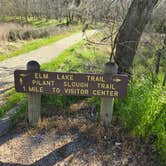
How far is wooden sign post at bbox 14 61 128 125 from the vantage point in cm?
359

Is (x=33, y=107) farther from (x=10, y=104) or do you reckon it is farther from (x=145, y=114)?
(x=145, y=114)

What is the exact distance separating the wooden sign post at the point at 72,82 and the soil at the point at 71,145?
65 cm

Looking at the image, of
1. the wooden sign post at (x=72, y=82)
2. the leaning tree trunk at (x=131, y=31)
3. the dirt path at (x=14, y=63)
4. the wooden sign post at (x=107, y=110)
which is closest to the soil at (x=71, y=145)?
the wooden sign post at (x=107, y=110)

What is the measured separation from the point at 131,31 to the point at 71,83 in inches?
79.5

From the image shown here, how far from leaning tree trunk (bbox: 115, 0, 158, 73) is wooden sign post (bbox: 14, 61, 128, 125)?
150 centimetres

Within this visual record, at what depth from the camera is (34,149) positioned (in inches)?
138

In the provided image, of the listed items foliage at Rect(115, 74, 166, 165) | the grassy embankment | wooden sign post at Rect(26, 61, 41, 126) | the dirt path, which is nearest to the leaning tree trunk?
the grassy embankment

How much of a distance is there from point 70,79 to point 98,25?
3950 millimetres

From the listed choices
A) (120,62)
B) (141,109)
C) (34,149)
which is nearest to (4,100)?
(34,149)

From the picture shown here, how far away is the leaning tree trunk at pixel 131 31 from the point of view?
4660 millimetres

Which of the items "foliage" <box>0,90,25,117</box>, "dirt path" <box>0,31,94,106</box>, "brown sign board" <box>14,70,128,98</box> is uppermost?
"brown sign board" <box>14,70,128,98</box>

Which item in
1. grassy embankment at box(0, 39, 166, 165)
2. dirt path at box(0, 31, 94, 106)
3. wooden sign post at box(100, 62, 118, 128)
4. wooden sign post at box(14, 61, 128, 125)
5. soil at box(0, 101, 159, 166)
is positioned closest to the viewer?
soil at box(0, 101, 159, 166)

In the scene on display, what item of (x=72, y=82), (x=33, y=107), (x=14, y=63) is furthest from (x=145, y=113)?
(x=14, y=63)

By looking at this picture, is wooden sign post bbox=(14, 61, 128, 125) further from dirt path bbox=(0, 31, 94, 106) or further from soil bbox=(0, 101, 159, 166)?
dirt path bbox=(0, 31, 94, 106)
